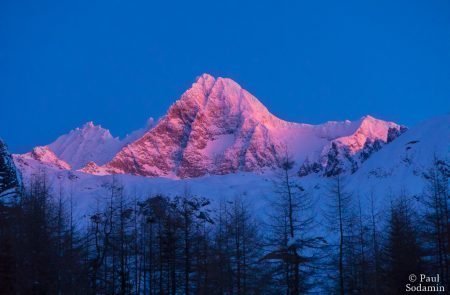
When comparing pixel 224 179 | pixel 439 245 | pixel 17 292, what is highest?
pixel 224 179

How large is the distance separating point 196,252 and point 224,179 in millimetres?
78423

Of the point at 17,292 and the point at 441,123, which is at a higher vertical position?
the point at 441,123

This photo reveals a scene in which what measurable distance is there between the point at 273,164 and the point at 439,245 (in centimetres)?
15890

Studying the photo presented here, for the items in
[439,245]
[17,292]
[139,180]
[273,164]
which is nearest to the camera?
[17,292]

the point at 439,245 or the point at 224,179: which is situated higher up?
the point at 224,179

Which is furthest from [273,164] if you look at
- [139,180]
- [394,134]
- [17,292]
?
[17,292]

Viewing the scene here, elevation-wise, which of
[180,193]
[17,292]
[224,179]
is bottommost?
[17,292]

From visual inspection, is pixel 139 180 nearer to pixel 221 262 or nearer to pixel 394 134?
pixel 394 134

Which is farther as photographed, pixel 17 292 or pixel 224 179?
pixel 224 179

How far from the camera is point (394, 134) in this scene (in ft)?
399

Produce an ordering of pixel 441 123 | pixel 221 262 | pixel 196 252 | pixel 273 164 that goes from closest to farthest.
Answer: pixel 221 262, pixel 196 252, pixel 441 123, pixel 273 164

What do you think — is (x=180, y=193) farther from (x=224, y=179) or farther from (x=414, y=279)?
(x=414, y=279)

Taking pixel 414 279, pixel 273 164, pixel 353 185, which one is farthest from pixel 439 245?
pixel 273 164

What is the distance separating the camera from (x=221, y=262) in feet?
108
